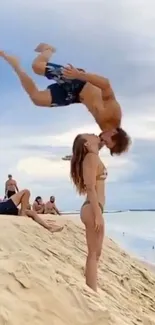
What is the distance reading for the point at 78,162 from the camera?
7059 mm

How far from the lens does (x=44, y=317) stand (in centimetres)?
562

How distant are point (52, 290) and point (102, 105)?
1725mm

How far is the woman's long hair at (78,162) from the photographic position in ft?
22.9

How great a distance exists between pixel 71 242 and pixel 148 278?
5.06 feet

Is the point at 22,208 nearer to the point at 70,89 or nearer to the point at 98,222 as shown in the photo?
the point at 98,222

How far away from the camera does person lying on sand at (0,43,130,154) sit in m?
6.30

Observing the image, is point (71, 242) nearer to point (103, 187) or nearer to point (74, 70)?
point (103, 187)

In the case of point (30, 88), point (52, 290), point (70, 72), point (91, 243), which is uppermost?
point (70, 72)

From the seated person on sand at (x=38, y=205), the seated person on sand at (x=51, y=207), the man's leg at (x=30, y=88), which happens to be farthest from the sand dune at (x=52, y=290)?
the seated person on sand at (x=51, y=207)

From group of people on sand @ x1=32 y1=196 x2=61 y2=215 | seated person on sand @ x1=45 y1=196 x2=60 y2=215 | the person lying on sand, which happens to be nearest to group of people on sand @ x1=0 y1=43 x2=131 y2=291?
the person lying on sand

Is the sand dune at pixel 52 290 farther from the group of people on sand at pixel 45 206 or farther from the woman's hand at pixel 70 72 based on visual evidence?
the group of people on sand at pixel 45 206

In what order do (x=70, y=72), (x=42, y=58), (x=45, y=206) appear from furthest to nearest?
(x=45, y=206) → (x=42, y=58) → (x=70, y=72)

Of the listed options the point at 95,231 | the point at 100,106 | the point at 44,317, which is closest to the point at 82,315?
the point at 44,317

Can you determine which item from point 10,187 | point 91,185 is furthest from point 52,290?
point 10,187
